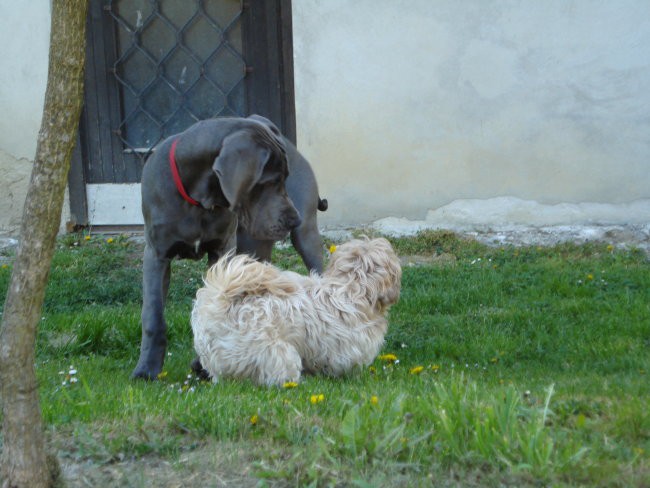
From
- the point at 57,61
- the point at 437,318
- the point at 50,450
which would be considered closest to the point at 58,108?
the point at 57,61

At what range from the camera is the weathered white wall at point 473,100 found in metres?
9.44

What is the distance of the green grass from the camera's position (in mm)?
3225

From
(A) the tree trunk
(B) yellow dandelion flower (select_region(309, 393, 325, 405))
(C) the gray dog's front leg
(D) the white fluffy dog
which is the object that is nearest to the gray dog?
(C) the gray dog's front leg

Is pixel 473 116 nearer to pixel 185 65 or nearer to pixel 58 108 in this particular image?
pixel 185 65

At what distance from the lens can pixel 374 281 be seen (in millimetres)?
5156

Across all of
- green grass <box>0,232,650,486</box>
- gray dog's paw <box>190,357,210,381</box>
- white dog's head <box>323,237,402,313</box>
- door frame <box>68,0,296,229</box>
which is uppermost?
door frame <box>68,0,296,229</box>

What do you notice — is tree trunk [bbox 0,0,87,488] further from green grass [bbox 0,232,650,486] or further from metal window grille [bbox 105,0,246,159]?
metal window grille [bbox 105,0,246,159]

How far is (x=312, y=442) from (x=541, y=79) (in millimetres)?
6890

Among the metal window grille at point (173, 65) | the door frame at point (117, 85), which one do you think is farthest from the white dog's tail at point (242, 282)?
the metal window grille at point (173, 65)

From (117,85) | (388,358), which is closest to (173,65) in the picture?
(117,85)

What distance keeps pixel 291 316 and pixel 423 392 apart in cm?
103

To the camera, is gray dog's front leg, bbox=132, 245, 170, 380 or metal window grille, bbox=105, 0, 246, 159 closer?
gray dog's front leg, bbox=132, 245, 170, 380

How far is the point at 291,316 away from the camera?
4.91 metres

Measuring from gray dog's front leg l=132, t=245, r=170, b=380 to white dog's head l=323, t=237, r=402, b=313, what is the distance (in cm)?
101
